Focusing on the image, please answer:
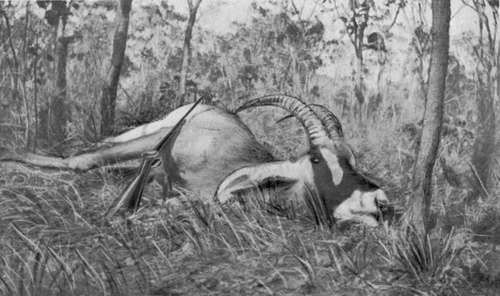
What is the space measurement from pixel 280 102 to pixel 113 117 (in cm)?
195

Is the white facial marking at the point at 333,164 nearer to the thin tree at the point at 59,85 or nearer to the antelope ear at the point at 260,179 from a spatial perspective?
the antelope ear at the point at 260,179

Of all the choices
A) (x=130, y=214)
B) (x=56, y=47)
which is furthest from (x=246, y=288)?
(x=56, y=47)

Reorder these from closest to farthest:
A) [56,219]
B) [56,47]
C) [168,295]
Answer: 1. [168,295]
2. [56,219]
3. [56,47]

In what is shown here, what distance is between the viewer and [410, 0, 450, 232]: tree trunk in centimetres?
342

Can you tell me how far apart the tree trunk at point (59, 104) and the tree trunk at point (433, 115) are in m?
2.99

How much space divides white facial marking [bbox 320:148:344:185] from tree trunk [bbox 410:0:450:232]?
1.66 ft

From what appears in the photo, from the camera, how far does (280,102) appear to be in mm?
4234

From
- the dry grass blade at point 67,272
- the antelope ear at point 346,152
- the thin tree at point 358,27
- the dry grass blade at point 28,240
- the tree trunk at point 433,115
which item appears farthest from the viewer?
the thin tree at point 358,27

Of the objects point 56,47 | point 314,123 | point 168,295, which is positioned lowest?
point 168,295

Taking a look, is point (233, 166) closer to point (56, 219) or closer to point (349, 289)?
point (56, 219)

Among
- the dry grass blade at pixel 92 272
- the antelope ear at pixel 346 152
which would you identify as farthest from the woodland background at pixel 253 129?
the antelope ear at pixel 346 152

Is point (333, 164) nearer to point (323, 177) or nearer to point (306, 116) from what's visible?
point (323, 177)

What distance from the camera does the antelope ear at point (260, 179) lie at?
159 inches

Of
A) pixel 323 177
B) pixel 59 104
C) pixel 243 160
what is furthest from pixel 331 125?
pixel 59 104
